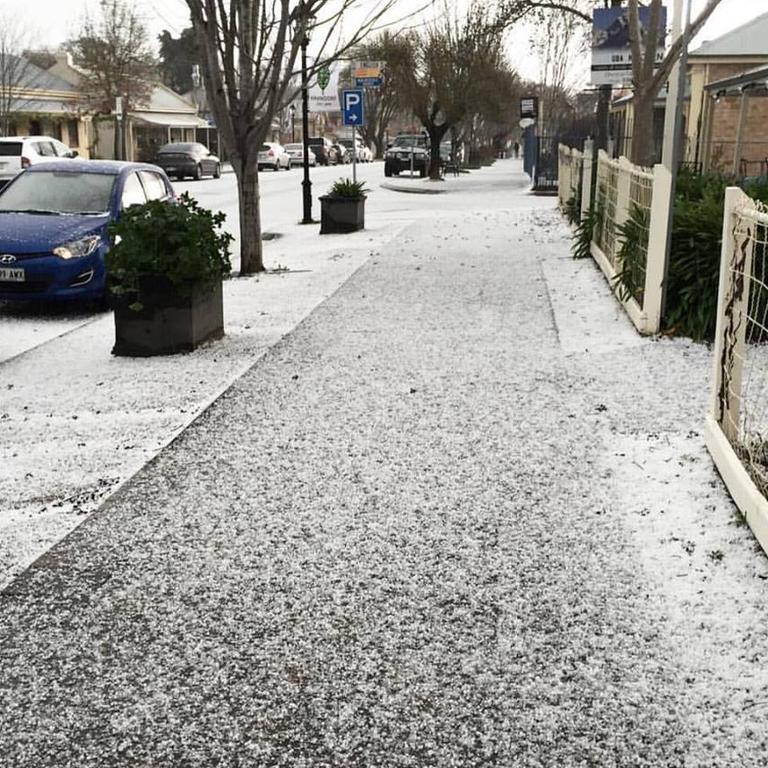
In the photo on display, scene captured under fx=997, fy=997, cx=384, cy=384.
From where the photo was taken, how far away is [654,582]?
3.81 meters

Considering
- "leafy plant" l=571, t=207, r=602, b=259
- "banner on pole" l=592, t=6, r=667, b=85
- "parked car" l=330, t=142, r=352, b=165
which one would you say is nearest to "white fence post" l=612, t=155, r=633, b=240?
"leafy plant" l=571, t=207, r=602, b=259

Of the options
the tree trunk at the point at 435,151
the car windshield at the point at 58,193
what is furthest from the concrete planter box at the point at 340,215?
the tree trunk at the point at 435,151

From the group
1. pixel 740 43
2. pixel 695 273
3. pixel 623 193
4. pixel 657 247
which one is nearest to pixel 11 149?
pixel 740 43

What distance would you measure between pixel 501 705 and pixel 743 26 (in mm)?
31719

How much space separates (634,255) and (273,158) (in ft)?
148

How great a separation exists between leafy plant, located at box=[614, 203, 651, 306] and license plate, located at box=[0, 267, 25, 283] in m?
5.71

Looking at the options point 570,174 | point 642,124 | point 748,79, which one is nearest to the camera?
point 642,124

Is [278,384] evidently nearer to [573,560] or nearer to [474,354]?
[474,354]

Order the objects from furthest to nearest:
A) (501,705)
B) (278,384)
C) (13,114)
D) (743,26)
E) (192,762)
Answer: (13,114)
(743,26)
(278,384)
(501,705)
(192,762)

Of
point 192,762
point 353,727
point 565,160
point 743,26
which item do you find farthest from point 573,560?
point 743,26

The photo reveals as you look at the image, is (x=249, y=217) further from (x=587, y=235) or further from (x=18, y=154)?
(x=18, y=154)

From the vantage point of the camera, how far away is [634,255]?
9.09 meters

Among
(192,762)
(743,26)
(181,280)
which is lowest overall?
(192,762)

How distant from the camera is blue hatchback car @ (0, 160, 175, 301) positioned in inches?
382
